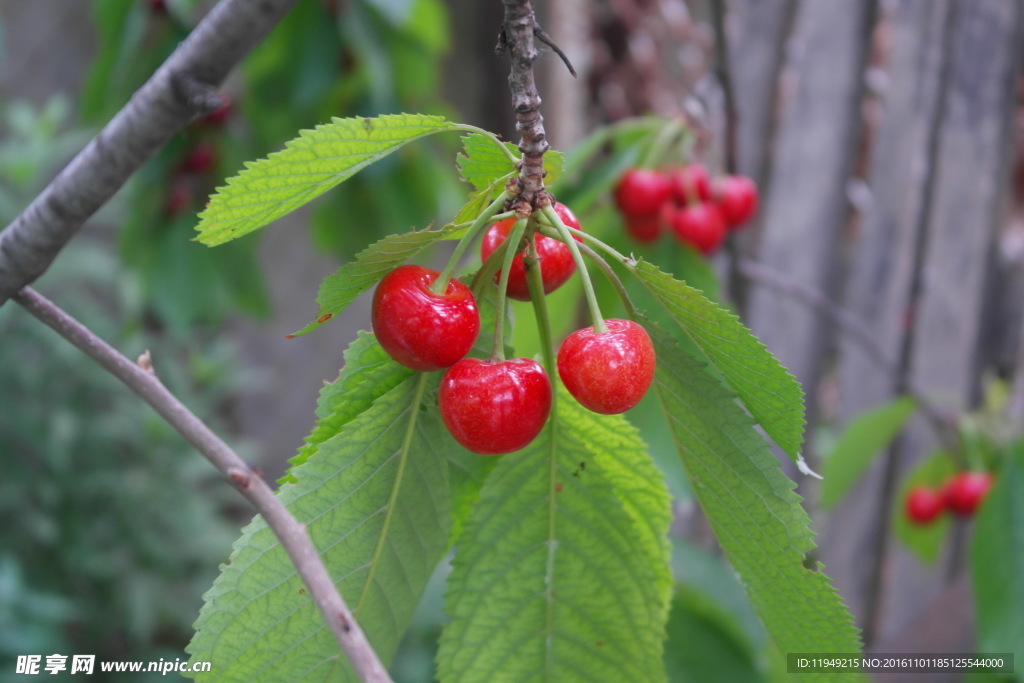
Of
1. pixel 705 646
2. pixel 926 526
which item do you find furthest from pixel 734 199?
pixel 926 526

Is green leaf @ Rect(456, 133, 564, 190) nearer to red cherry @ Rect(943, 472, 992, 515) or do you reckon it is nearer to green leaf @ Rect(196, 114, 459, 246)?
green leaf @ Rect(196, 114, 459, 246)

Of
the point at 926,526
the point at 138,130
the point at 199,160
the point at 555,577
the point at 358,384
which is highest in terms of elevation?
the point at 199,160

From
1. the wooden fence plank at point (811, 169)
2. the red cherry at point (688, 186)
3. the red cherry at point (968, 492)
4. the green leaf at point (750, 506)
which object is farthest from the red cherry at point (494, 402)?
the red cherry at point (968, 492)

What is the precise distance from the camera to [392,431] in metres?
0.54

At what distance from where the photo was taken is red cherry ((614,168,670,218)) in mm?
1069

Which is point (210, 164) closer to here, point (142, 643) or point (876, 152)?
point (142, 643)

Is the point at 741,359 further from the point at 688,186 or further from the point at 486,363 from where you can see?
the point at 688,186

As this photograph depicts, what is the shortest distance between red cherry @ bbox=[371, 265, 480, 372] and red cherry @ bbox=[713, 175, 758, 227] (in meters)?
0.76

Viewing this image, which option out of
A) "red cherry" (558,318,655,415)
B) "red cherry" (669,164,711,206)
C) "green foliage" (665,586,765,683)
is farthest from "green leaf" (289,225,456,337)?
"green foliage" (665,586,765,683)

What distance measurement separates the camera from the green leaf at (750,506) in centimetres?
52

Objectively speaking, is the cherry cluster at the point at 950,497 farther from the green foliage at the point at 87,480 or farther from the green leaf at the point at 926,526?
the green foliage at the point at 87,480

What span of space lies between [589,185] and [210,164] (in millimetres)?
1139

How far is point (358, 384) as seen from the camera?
54cm

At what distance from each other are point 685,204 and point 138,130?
0.82 m
